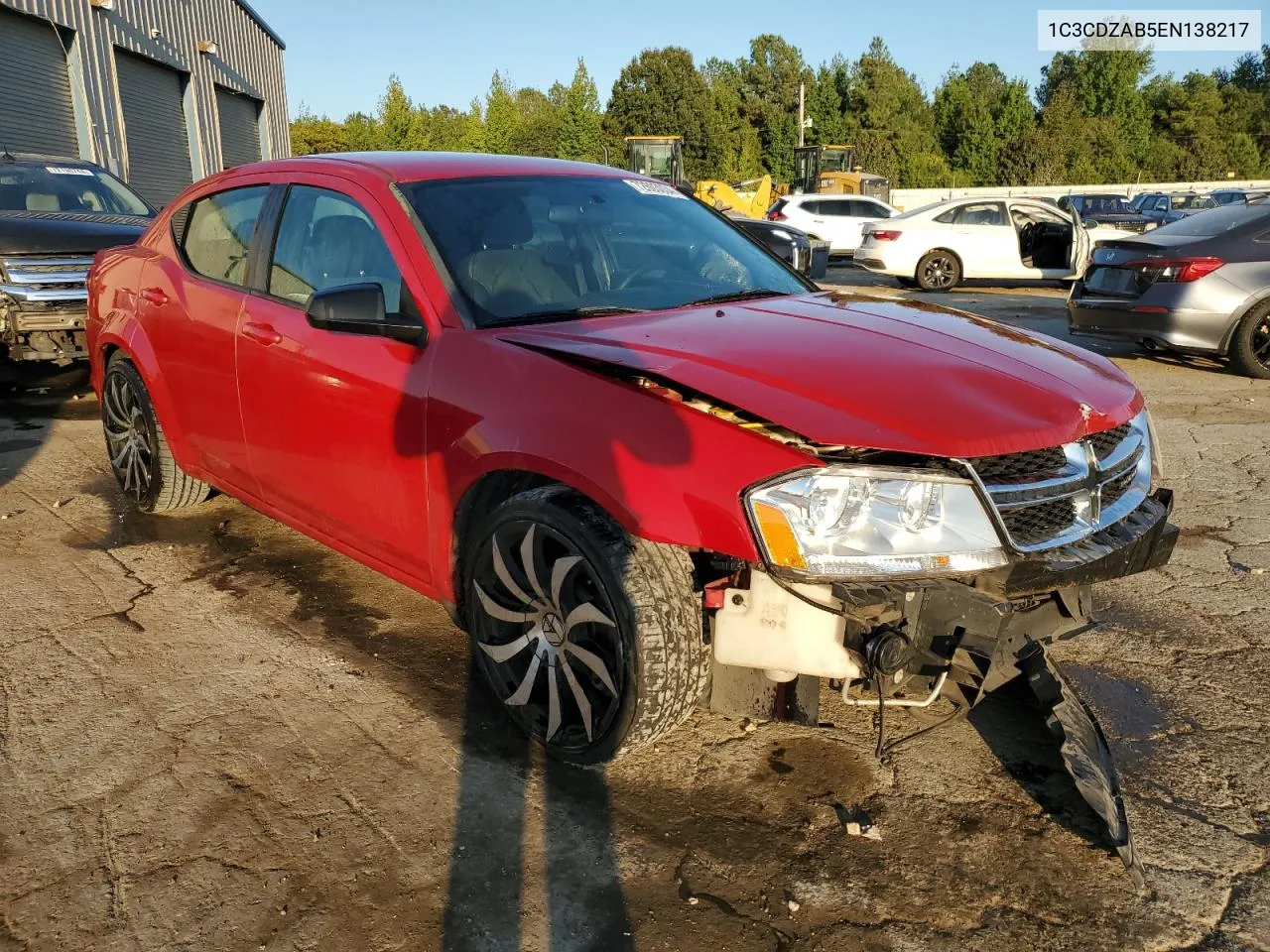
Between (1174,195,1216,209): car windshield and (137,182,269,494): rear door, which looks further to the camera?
(1174,195,1216,209): car windshield

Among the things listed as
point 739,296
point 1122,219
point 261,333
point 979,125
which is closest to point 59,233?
point 261,333

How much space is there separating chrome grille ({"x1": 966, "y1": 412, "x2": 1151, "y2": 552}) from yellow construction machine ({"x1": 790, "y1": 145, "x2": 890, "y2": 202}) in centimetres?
2786

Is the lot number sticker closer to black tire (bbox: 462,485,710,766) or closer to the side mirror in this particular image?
the side mirror

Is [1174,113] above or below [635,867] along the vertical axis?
above

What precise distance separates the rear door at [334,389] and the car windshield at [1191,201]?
111 ft

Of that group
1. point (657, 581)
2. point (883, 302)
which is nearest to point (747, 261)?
point (883, 302)

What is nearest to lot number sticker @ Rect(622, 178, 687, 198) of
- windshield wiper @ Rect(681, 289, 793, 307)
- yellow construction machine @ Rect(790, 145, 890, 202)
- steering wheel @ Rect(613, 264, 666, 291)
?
steering wheel @ Rect(613, 264, 666, 291)

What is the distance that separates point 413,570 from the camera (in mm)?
3309

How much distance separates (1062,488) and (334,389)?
2.28 meters

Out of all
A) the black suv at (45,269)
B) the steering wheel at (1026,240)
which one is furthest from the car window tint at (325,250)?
the steering wheel at (1026,240)

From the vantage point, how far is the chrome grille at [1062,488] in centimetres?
241

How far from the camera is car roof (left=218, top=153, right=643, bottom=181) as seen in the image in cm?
354

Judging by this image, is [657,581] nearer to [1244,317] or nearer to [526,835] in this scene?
[526,835]

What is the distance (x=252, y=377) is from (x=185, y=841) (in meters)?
1.83
